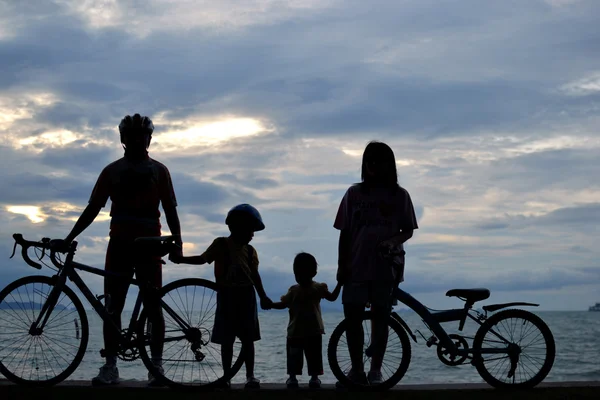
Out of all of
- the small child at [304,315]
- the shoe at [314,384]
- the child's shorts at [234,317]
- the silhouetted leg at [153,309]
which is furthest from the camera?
the small child at [304,315]

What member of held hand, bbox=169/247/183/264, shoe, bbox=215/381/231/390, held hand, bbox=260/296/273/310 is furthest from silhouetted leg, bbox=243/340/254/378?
held hand, bbox=169/247/183/264

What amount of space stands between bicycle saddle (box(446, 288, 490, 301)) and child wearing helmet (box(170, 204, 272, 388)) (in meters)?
1.81

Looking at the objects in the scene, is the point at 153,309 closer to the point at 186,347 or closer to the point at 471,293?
the point at 186,347

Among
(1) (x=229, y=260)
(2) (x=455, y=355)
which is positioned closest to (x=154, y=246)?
(1) (x=229, y=260)

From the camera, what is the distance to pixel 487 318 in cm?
639

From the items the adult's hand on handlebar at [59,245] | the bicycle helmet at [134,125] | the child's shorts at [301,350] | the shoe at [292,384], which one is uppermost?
the bicycle helmet at [134,125]

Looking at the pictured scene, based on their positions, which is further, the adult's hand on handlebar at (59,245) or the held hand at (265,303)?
the held hand at (265,303)

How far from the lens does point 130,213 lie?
6.29 meters

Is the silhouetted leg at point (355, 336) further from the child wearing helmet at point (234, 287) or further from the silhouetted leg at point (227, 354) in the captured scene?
the silhouetted leg at point (227, 354)

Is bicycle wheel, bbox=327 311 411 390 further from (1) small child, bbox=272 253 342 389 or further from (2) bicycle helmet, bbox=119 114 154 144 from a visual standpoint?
(2) bicycle helmet, bbox=119 114 154 144

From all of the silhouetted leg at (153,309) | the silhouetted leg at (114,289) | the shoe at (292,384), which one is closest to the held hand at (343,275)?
the shoe at (292,384)

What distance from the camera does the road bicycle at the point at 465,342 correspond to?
20.4 feet

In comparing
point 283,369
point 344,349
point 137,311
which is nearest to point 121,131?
point 137,311

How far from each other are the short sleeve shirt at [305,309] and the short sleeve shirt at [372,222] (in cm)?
89
